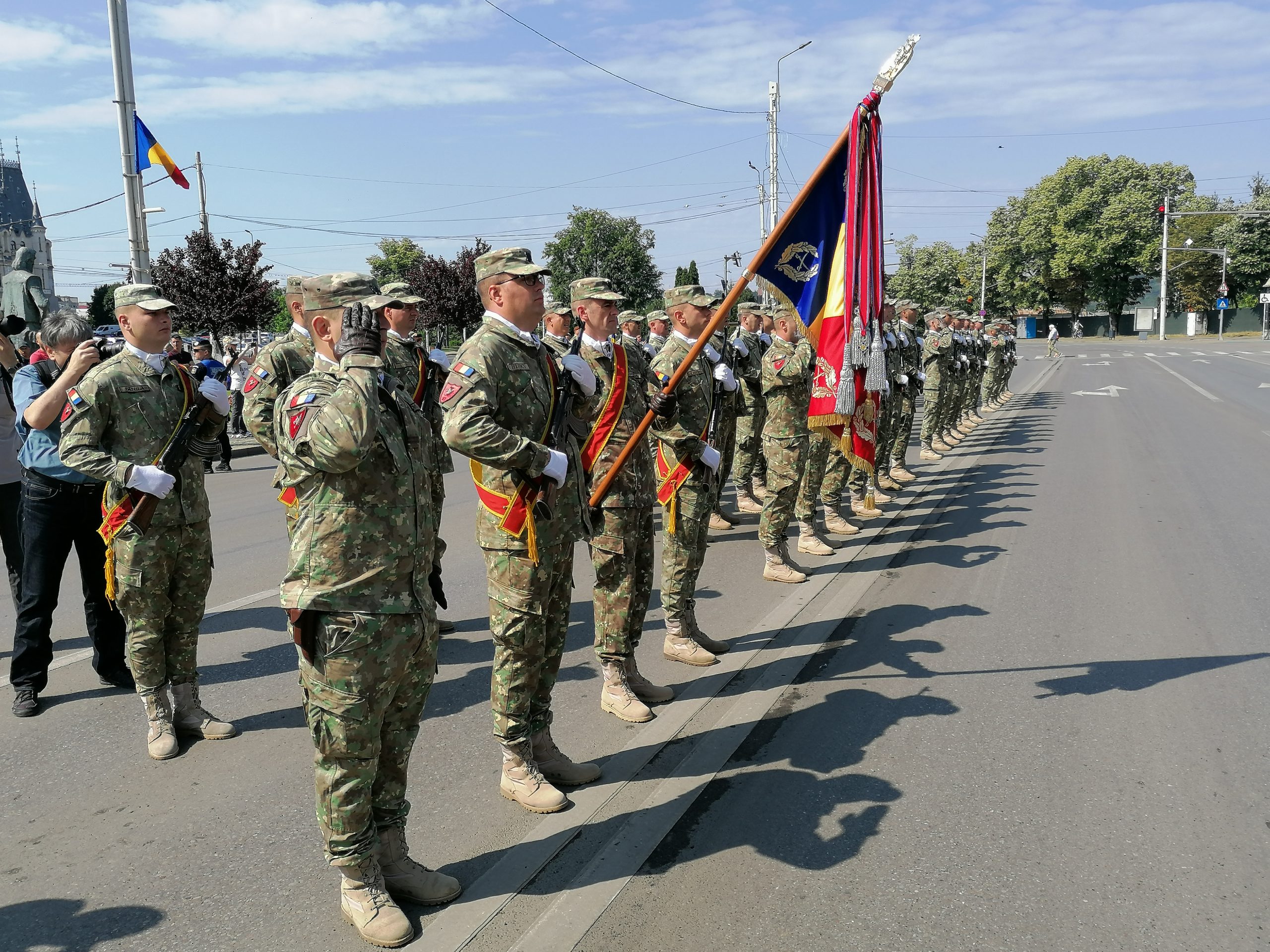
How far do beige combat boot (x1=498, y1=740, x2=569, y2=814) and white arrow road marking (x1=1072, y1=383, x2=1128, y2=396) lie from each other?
23.7 m

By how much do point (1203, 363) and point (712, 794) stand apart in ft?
125

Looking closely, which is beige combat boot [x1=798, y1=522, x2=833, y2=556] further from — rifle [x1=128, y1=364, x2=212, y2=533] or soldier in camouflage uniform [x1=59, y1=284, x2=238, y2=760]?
rifle [x1=128, y1=364, x2=212, y2=533]

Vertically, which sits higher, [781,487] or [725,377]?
[725,377]

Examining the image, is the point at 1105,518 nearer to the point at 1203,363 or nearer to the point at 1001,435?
the point at 1001,435

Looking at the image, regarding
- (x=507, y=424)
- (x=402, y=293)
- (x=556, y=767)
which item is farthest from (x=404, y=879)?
(x=402, y=293)

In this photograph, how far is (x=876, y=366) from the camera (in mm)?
5176

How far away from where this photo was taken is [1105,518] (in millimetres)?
9109

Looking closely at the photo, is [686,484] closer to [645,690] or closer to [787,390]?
[645,690]

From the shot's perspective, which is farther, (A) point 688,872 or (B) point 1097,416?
(B) point 1097,416

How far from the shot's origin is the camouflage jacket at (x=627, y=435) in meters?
4.47

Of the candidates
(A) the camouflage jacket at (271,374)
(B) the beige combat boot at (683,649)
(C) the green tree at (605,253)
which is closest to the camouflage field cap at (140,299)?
(A) the camouflage jacket at (271,374)

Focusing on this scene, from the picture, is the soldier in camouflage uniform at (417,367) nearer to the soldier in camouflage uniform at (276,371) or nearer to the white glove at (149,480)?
the soldier in camouflage uniform at (276,371)

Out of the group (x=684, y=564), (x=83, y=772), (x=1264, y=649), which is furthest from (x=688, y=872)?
(x=1264, y=649)

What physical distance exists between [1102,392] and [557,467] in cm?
2492
